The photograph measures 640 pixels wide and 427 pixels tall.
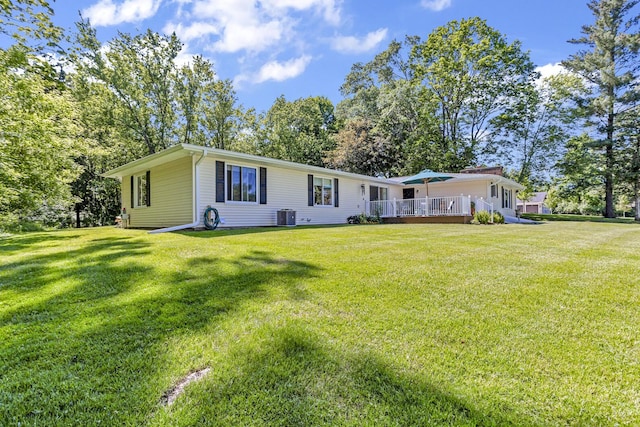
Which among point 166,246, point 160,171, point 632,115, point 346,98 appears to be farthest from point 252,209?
point 632,115

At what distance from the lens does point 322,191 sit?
485 inches

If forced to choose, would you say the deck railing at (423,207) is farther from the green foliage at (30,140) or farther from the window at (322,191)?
the green foliage at (30,140)

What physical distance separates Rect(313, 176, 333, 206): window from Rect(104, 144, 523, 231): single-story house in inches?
1.6

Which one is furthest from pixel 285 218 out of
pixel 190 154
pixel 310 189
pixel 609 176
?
pixel 609 176

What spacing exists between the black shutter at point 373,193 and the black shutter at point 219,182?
8167 mm

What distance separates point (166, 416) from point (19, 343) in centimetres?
135

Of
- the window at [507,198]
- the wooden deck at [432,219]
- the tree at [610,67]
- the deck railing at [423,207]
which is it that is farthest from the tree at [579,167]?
the wooden deck at [432,219]

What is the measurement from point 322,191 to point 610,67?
21553mm

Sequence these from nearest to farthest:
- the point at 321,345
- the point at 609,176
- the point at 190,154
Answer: the point at 321,345 < the point at 190,154 < the point at 609,176

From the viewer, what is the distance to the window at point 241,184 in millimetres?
9078

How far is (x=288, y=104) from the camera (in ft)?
83.1

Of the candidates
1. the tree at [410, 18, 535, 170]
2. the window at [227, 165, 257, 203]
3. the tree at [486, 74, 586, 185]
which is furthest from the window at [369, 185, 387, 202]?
the tree at [486, 74, 586, 185]

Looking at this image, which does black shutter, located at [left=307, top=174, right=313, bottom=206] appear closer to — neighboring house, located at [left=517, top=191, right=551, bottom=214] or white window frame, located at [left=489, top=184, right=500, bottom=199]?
white window frame, located at [left=489, top=184, right=500, bottom=199]

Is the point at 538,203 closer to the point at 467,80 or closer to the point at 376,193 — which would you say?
the point at 467,80
